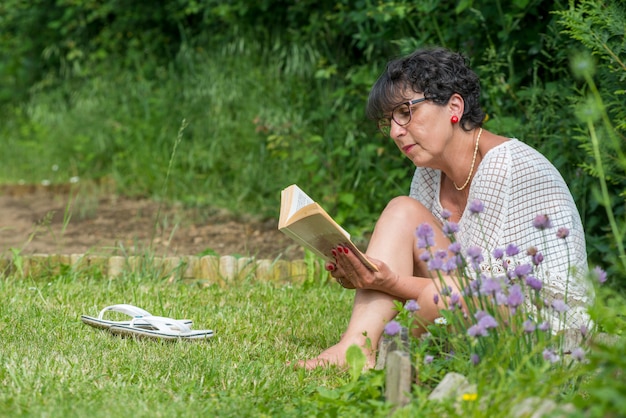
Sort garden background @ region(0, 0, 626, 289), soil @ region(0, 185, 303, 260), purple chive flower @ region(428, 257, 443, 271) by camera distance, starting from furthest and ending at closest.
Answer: soil @ region(0, 185, 303, 260) < garden background @ region(0, 0, 626, 289) < purple chive flower @ region(428, 257, 443, 271)

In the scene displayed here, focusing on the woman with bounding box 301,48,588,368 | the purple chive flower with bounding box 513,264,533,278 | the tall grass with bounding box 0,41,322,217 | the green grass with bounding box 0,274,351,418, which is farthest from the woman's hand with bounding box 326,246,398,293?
the tall grass with bounding box 0,41,322,217

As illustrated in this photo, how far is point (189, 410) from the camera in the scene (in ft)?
7.51

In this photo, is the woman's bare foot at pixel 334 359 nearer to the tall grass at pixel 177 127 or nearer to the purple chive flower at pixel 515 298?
the purple chive flower at pixel 515 298

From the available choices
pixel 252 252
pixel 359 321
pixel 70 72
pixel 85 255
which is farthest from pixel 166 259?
pixel 70 72

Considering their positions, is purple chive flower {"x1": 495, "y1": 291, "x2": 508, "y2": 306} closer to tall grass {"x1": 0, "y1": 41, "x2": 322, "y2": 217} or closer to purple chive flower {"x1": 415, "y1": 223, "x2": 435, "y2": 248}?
purple chive flower {"x1": 415, "y1": 223, "x2": 435, "y2": 248}

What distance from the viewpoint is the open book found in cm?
258

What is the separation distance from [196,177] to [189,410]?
4297 millimetres

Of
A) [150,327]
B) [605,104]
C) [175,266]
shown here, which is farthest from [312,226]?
[175,266]

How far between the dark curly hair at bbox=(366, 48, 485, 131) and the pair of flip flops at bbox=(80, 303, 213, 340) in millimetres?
1014

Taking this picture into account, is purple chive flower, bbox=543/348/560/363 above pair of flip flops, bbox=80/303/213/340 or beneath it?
above

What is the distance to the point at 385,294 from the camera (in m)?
2.97

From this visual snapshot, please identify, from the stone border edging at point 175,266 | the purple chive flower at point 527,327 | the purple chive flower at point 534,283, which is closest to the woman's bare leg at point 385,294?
the purple chive flower at point 534,283

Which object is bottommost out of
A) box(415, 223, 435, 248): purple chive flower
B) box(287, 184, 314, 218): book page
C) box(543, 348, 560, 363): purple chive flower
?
box(543, 348, 560, 363): purple chive flower

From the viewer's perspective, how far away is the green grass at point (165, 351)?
7.75 ft
